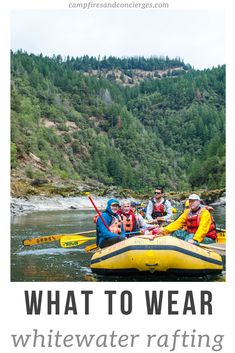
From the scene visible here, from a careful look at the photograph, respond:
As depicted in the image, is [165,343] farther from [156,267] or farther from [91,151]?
[91,151]

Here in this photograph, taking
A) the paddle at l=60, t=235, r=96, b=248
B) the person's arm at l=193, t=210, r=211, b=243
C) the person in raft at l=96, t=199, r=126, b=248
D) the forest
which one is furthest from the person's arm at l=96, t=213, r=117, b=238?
the forest

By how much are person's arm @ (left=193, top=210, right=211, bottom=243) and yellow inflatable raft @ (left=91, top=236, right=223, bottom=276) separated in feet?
1.84

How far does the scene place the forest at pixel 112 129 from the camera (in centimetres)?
6340

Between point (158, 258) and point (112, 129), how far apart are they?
324 ft

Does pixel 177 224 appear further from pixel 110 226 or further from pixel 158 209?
pixel 158 209

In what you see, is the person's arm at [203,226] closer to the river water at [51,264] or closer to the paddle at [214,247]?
the paddle at [214,247]

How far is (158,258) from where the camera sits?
9.91 m

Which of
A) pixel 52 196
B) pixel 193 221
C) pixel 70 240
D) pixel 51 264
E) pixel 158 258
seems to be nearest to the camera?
pixel 158 258

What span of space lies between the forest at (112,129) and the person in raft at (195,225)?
40.2 m

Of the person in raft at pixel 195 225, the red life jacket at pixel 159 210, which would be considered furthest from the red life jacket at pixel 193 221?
the red life jacket at pixel 159 210

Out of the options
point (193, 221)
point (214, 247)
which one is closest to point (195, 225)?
point (193, 221)

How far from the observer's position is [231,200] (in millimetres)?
9680

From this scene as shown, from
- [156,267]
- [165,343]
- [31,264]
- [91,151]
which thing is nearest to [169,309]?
[165,343]

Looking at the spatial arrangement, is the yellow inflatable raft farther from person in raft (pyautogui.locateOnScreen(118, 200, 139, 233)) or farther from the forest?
the forest
